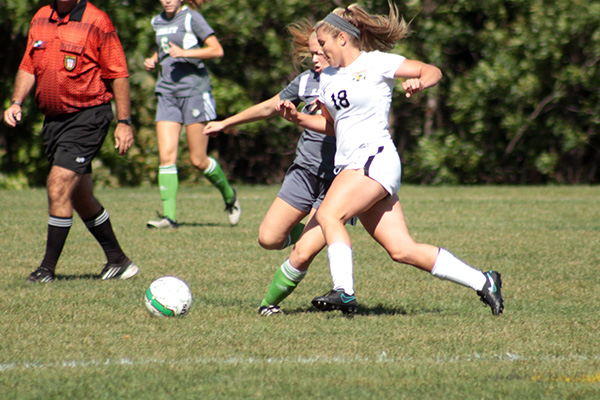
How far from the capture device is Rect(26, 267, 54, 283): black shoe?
19.9 ft

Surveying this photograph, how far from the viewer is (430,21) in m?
15.0

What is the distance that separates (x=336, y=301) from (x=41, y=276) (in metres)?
2.48

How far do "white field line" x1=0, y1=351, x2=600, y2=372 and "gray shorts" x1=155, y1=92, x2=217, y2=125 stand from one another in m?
5.48

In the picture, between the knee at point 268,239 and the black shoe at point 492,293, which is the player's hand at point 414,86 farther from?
the knee at point 268,239

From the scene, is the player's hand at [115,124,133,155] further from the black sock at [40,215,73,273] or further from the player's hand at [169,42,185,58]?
the player's hand at [169,42,185,58]

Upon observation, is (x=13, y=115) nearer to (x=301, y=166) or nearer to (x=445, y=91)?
(x=301, y=166)

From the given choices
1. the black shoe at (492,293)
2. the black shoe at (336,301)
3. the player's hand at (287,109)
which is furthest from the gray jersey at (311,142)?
the black shoe at (492,293)

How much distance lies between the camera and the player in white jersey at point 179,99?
30.4ft

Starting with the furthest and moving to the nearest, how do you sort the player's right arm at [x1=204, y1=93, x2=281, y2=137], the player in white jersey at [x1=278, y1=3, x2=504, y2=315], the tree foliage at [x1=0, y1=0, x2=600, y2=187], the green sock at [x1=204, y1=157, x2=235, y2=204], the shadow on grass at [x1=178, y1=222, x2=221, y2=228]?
the tree foliage at [x1=0, y1=0, x2=600, y2=187], the shadow on grass at [x1=178, y1=222, x2=221, y2=228], the green sock at [x1=204, y1=157, x2=235, y2=204], the player's right arm at [x1=204, y1=93, x2=281, y2=137], the player in white jersey at [x1=278, y1=3, x2=504, y2=315]

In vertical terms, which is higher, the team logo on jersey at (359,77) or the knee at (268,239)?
the team logo on jersey at (359,77)

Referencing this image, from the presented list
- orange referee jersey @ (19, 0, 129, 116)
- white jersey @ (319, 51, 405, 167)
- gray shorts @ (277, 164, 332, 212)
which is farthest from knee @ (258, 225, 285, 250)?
orange referee jersey @ (19, 0, 129, 116)

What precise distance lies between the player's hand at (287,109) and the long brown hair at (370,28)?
469 millimetres

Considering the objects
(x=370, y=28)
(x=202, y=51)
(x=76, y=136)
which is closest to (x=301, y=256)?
(x=370, y=28)

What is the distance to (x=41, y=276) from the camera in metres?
6.08
